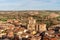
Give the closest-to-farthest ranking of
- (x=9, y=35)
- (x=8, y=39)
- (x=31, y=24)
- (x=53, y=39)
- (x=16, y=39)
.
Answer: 1. (x=53, y=39)
2. (x=16, y=39)
3. (x=8, y=39)
4. (x=9, y=35)
5. (x=31, y=24)

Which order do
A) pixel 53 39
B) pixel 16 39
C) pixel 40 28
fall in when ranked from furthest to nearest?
pixel 40 28
pixel 16 39
pixel 53 39

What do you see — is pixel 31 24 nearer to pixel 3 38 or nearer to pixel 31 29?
pixel 31 29

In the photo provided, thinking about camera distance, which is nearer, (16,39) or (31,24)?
(16,39)

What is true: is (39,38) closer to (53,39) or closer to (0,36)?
(53,39)

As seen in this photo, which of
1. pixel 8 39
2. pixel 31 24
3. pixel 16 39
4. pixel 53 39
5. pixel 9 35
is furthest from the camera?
pixel 31 24

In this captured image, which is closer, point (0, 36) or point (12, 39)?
point (12, 39)

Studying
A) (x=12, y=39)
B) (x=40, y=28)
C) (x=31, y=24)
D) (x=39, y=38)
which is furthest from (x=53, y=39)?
(x=31, y=24)

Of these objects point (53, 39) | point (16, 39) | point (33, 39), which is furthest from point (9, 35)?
point (53, 39)

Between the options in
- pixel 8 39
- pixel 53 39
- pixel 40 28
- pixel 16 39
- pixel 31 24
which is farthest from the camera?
pixel 31 24
